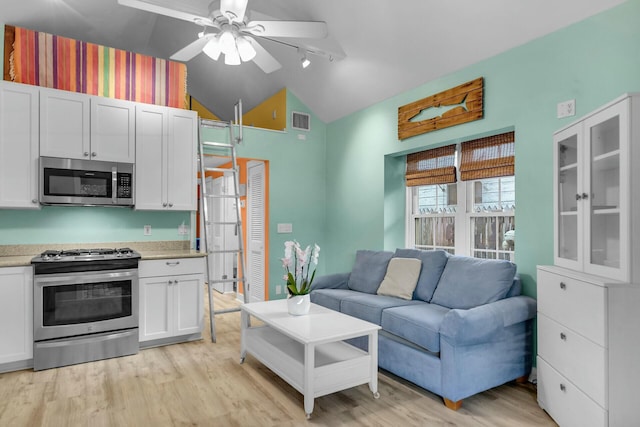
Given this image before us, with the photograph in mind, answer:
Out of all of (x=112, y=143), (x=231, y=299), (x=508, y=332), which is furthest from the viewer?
(x=231, y=299)

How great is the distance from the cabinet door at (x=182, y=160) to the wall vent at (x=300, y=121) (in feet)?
5.03

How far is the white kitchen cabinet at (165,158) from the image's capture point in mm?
3799

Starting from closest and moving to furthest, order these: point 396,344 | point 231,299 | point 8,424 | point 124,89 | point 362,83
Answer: point 8,424 → point 396,344 → point 124,89 → point 362,83 → point 231,299

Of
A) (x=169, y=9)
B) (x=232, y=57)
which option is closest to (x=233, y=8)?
(x=169, y=9)

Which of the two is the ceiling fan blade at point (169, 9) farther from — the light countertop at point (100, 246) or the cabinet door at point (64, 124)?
the light countertop at point (100, 246)

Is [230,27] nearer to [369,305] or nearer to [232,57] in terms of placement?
[232,57]

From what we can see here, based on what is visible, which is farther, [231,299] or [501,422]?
[231,299]

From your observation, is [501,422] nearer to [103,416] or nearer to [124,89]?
[103,416]

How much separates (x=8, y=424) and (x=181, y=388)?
0.98 meters

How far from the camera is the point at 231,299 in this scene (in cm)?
585

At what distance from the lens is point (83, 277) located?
323cm

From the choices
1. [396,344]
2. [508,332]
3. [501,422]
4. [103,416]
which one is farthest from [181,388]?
[508,332]

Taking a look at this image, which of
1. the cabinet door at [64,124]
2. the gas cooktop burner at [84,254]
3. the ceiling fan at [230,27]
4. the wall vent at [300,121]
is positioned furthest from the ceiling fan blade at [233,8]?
the wall vent at [300,121]

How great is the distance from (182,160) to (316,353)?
2.44 metres
